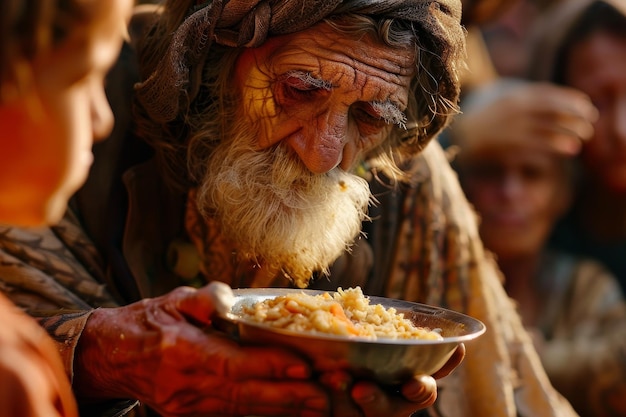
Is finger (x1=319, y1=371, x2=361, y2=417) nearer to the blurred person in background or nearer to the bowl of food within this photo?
the bowl of food

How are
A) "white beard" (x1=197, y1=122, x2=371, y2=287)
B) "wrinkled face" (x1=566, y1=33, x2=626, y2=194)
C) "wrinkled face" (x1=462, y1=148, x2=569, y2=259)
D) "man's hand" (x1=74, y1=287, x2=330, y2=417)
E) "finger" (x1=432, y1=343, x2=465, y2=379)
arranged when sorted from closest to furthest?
"man's hand" (x1=74, y1=287, x2=330, y2=417) → "finger" (x1=432, y1=343, x2=465, y2=379) → "white beard" (x1=197, y1=122, x2=371, y2=287) → "wrinkled face" (x1=462, y1=148, x2=569, y2=259) → "wrinkled face" (x1=566, y1=33, x2=626, y2=194)

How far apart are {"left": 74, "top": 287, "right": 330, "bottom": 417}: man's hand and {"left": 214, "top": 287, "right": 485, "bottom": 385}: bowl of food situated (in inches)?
1.9

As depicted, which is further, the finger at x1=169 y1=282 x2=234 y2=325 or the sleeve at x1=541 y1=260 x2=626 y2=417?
the sleeve at x1=541 y1=260 x2=626 y2=417

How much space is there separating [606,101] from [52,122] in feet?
15.6

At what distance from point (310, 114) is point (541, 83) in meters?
3.65

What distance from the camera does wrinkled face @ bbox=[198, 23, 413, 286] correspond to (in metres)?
2.92

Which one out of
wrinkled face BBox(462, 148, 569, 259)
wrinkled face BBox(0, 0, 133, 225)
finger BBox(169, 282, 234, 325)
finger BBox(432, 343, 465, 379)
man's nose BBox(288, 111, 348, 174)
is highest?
wrinkled face BBox(0, 0, 133, 225)

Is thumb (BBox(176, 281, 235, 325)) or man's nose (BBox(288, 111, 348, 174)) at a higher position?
man's nose (BBox(288, 111, 348, 174))

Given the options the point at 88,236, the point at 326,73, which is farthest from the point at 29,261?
the point at 326,73

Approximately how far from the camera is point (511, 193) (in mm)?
5652

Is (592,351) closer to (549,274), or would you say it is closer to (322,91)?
(549,274)

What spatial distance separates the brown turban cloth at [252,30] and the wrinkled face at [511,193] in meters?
2.58

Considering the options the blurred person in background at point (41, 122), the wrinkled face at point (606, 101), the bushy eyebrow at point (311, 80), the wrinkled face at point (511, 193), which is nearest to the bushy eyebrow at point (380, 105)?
the bushy eyebrow at point (311, 80)

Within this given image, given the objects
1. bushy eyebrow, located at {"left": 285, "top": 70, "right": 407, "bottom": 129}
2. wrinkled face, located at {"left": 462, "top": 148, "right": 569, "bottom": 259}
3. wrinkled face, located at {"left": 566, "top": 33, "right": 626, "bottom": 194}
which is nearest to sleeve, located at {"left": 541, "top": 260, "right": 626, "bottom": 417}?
wrinkled face, located at {"left": 462, "top": 148, "right": 569, "bottom": 259}
